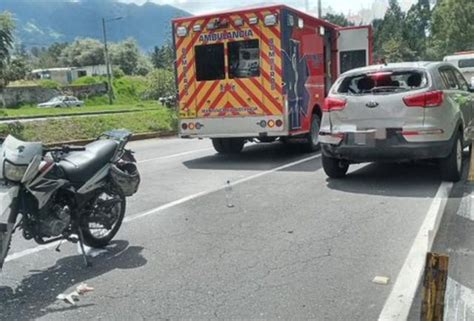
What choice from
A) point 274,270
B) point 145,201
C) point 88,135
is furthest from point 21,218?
point 88,135

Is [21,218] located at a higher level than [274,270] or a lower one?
higher

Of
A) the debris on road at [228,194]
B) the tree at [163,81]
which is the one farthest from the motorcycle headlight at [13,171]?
the tree at [163,81]

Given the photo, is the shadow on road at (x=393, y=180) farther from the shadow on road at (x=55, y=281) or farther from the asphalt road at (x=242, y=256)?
the shadow on road at (x=55, y=281)

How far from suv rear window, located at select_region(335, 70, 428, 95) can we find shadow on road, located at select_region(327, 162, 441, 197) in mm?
1317

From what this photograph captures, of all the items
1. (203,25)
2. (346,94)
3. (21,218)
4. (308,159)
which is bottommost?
(308,159)

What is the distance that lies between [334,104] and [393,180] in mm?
1454

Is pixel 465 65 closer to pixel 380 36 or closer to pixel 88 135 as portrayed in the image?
pixel 88 135

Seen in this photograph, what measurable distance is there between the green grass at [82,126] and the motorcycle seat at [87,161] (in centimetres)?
1142

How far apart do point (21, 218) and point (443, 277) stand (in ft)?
11.1

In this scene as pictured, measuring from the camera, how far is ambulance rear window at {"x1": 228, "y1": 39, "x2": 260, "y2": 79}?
11.0 meters

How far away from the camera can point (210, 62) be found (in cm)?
1145

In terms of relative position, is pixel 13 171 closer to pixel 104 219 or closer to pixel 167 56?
pixel 104 219

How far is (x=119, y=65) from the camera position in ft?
354

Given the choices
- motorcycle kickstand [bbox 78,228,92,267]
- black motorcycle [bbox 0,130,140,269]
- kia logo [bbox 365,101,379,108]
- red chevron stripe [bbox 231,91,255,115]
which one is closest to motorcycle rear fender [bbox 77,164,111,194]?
black motorcycle [bbox 0,130,140,269]
